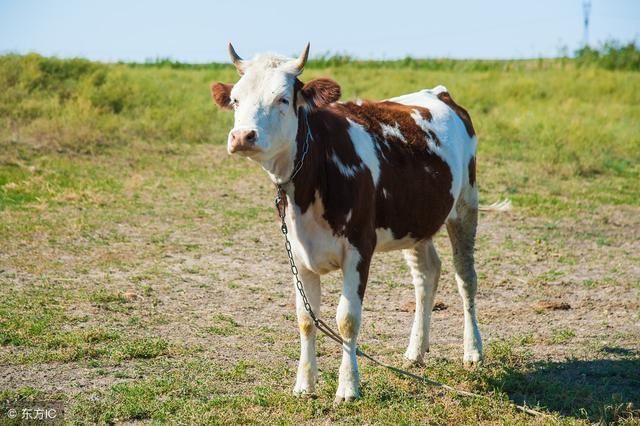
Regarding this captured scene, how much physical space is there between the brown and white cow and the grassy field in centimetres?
50

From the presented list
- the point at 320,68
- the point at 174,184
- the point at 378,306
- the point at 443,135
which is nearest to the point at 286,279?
the point at 378,306

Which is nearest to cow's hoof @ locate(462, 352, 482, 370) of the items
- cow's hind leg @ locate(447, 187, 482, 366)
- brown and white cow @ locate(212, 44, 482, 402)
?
brown and white cow @ locate(212, 44, 482, 402)

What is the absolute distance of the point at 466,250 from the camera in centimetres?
721

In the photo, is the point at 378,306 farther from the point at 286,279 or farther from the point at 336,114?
the point at 336,114

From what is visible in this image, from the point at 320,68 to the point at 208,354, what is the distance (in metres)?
28.2

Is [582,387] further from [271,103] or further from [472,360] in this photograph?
[271,103]

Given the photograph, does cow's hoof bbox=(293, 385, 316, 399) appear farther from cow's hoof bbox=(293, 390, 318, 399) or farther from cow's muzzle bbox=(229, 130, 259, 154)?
cow's muzzle bbox=(229, 130, 259, 154)

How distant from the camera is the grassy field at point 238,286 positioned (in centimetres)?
593

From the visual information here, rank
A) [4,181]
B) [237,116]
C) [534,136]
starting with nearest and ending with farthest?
[237,116], [4,181], [534,136]

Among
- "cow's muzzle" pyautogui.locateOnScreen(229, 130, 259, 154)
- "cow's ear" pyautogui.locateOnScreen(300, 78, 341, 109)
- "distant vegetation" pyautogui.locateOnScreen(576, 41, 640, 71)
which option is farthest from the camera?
"distant vegetation" pyautogui.locateOnScreen(576, 41, 640, 71)

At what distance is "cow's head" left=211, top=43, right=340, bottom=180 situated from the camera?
206 inches

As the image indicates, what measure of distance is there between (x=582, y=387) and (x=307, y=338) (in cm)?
188

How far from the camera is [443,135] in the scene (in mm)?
6984

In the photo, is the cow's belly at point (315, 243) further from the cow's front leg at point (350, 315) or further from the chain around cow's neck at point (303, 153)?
the chain around cow's neck at point (303, 153)
